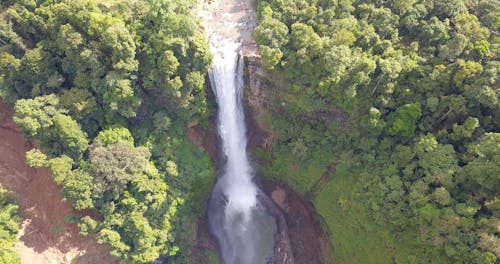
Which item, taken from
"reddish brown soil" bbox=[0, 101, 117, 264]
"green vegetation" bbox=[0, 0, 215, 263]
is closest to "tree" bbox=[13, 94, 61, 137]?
"green vegetation" bbox=[0, 0, 215, 263]

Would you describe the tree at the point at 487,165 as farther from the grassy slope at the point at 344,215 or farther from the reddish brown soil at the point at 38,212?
the reddish brown soil at the point at 38,212

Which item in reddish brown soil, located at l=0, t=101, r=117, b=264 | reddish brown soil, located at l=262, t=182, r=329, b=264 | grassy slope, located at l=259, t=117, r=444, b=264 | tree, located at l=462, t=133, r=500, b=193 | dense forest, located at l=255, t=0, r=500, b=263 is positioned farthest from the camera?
reddish brown soil, located at l=262, t=182, r=329, b=264

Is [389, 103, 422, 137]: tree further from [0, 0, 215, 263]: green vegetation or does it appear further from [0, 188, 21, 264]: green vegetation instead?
[0, 188, 21, 264]: green vegetation

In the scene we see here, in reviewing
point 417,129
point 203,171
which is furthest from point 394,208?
point 203,171

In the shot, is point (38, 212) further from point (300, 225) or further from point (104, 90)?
point (300, 225)

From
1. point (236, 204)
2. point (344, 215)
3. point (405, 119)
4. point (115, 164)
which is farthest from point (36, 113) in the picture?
point (405, 119)

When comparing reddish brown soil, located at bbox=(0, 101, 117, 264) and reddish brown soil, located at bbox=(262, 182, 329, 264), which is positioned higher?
reddish brown soil, located at bbox=(0, 101, 117, 264)

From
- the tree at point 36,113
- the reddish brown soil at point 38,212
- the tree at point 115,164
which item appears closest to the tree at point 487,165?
the tree at point 115,164
